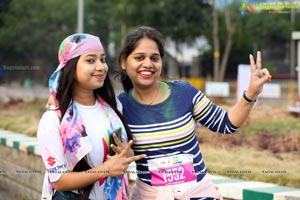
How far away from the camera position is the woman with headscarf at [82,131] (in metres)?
2.41

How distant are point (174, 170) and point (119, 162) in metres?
0.25

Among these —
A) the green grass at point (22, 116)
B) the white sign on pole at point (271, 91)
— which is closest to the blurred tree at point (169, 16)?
the white sign on pole at point (271, 91)

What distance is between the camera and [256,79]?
255 centimetres

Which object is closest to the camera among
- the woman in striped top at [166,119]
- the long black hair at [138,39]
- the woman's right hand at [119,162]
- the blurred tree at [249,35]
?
the woman's right hand at [119,162]

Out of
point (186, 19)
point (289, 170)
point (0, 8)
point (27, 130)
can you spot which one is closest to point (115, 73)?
point (289, 170)

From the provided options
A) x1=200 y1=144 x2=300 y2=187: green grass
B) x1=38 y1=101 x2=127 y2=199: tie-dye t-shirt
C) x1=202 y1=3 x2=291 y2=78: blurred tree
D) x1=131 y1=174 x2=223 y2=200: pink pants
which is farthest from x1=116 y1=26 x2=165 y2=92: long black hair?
x1=202 y1=3 x2=291 y2=78: blurred tree

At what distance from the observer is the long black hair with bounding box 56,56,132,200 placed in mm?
2461

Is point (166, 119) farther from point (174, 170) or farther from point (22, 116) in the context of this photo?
point (22, 116)

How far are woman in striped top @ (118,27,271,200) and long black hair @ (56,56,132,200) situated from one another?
0.07 meters

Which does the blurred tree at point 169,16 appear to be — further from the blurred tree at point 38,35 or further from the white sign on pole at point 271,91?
the white sign on pole at point 271,91

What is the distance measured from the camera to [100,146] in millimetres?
2469

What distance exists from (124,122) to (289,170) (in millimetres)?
3195

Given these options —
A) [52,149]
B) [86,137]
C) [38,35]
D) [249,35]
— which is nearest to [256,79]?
[86,137]

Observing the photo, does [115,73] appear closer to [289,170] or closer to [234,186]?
[234,186]
